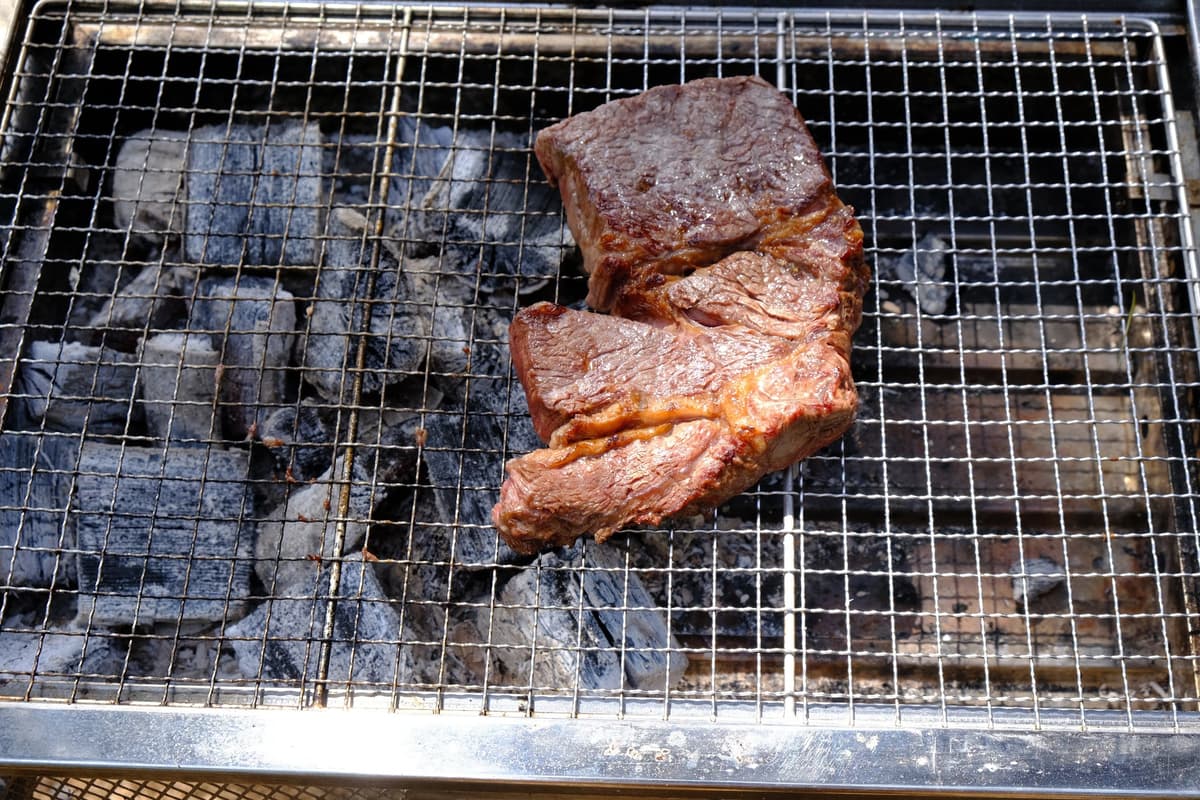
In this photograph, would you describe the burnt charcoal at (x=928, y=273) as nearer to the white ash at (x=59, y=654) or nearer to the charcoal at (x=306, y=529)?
the charcoal at (x=306, y=529)

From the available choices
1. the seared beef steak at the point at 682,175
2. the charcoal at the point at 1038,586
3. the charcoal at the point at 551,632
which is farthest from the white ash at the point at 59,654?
the charcoal at the point at 1038,586

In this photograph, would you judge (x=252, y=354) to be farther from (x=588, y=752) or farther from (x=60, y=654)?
(x=588, y=752)

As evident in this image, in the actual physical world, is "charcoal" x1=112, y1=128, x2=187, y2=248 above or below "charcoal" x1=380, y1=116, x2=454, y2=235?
below

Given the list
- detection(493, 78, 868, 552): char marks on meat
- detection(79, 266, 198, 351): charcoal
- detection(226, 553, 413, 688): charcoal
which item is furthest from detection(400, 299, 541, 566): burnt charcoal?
detection(79, 266, 198, 351): charcoal

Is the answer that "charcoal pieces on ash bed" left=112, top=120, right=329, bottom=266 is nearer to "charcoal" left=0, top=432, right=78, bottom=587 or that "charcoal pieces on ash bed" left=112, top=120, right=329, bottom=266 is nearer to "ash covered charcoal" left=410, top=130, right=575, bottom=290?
"ash covered charcoal" left=410, top=130, right=575, bottom=290

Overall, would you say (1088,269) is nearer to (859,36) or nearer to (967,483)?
(967,483)

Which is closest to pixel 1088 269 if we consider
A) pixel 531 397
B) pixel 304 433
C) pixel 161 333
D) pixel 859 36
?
pixel 859 36
